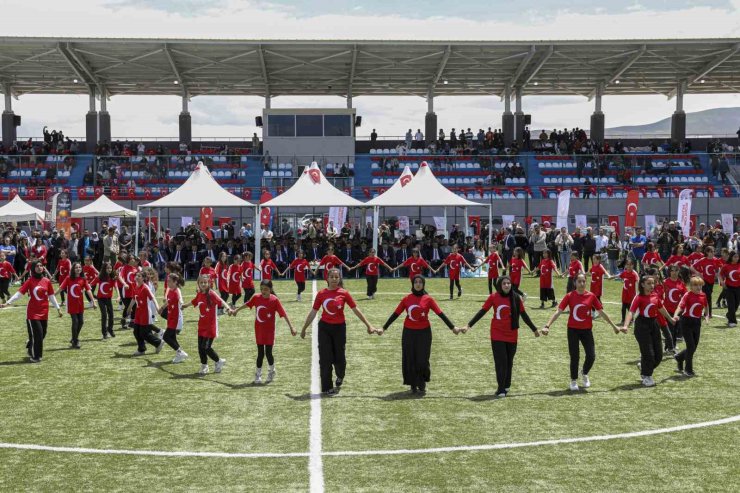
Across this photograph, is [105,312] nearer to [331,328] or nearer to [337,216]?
[331,328]

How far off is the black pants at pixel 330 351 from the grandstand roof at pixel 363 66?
37.1 meters

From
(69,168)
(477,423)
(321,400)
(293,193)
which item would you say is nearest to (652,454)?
(477,423)

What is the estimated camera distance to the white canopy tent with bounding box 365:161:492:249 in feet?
106

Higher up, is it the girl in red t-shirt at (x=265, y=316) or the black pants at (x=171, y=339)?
the girl in red t-shirt at (x=265, y=316)

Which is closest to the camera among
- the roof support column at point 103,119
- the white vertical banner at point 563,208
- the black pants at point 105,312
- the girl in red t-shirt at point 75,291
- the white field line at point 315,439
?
the white field line at point 315,439

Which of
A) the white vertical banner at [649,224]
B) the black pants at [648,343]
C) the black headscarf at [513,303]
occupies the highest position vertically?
the white vertical banner at [649,224]

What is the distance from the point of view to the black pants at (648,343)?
42.7ft

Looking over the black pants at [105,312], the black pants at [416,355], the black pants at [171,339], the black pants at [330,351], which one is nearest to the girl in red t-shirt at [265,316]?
the black pants at [330,351]

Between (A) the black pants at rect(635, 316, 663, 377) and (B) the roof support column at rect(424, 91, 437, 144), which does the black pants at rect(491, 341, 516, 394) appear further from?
(B) the roof support column at rect(424, 91, 437, 144)

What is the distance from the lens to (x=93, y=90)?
5597 centimetres

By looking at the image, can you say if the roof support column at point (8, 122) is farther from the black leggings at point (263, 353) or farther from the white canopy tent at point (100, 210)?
the black leggings at point (263, 353)

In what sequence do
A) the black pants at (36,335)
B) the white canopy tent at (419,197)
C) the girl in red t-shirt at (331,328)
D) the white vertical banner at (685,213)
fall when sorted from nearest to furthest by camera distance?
the girl in red t-shirt at (331,328) < the black pants at (36,335) < the white canopy tent at (419,197) < the white vertical banner at (685,213)

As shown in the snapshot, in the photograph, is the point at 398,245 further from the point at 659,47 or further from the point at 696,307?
the point at 659,47

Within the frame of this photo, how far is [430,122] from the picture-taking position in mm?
57031
